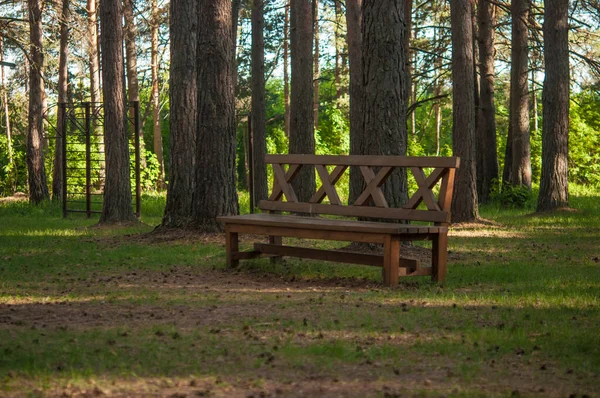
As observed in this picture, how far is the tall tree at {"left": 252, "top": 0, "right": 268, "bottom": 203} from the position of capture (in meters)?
22.5

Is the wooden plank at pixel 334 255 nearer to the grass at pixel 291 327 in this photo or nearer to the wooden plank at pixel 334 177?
the grass at pixel 291 327

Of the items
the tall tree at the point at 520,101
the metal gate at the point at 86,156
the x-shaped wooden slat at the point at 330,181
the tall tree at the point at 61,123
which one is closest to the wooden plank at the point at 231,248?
the x-shaped wooden slat at the point at 330,181

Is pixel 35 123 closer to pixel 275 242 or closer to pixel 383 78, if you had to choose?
pixel 275 242

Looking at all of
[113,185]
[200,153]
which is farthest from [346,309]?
[113,185]

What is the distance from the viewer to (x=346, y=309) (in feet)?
23.2

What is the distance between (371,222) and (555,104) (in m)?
10.7

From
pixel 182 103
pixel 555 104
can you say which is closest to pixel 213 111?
pixel 182 103

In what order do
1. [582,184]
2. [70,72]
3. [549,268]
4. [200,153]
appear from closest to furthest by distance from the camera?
[549,268]
[200,153]
[582,184]
[70,72]

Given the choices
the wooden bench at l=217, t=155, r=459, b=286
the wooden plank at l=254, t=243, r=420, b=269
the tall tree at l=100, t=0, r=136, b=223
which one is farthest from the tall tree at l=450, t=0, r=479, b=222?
the wooden plank at l=254, t=243, r=420, b=269

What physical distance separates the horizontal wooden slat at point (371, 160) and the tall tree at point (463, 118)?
747 cm

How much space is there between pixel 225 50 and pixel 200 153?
1.63 metres

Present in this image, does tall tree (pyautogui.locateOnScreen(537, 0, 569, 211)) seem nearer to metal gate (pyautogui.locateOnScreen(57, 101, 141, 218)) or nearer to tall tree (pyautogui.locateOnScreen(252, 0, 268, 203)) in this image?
tall tree (pyautogui.locateOnScreen(252, 0, 268, 203))

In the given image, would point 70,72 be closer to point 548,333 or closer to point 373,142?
point 373,142

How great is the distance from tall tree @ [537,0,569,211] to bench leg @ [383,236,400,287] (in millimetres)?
11001
